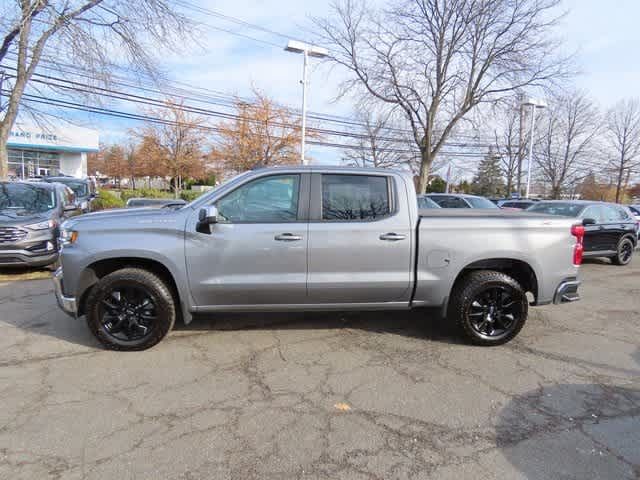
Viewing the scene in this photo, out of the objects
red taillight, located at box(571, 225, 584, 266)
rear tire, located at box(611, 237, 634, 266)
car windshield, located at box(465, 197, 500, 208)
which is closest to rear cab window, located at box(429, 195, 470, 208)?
car windshield, located at box(465, 197, 500, 208)

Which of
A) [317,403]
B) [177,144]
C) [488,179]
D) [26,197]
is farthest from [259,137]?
[488,179]

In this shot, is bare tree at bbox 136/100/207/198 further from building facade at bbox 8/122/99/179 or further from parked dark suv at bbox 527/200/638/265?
parked dark suv at bbox 527/200/638/265

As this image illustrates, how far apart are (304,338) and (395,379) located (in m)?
1.23

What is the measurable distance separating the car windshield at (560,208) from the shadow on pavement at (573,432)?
6.92 metres

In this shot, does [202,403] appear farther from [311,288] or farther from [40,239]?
[40,239]

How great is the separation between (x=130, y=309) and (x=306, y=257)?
1.85 meters

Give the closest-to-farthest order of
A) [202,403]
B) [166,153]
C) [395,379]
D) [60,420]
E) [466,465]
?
[466,465] → [60,420] → [202,403] → [395,379] → [166,153]

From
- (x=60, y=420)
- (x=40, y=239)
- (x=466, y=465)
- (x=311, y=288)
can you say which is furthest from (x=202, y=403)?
(x=40, y=239)

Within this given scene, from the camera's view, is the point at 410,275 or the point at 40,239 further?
the point at 40,239

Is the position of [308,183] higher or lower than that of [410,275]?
higher

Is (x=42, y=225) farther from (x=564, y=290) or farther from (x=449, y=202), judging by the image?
(x=449, y=202)

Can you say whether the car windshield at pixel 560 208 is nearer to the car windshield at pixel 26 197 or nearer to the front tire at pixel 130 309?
the front tire at pixel 130 309

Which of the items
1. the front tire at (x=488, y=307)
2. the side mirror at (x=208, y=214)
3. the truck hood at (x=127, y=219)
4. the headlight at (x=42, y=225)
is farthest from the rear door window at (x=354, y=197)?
the headlight at (x=42, y=225)

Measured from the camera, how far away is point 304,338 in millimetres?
4281
